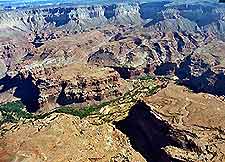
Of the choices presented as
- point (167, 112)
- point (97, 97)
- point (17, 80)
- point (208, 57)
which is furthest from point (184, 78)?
point (167, 112)

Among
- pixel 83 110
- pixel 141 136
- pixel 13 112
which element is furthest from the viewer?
pixel 13 112

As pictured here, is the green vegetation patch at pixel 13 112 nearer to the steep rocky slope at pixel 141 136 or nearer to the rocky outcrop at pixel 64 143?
the steep rocky slope at pixel 141 136

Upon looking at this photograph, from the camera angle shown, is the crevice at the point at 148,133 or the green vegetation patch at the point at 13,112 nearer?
the crevice at the point at 148,133

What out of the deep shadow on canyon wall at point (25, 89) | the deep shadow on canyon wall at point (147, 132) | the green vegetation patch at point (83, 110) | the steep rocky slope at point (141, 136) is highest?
the steep rocky slope at point (141, 136)

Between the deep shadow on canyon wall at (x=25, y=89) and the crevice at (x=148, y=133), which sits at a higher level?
the crevice at (x=148, y=133)

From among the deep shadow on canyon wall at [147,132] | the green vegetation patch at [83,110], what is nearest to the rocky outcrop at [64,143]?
the deep shadow on canyon wall at [147,132]

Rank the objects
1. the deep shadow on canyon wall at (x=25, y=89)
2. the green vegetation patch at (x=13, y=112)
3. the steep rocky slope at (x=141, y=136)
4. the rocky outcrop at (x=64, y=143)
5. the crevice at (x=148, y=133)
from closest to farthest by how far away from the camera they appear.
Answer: the rocky outcrop at (x=64, y=143) → the steep rocky slope at (x=141, y=136) → the crevice at (x=148, y=133) → the green vegetation patch at (x=13, y=112) → the deep shadow on canyon wall at (x=25, y=89)

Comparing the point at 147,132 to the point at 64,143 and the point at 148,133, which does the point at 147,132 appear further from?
the point at 64,143

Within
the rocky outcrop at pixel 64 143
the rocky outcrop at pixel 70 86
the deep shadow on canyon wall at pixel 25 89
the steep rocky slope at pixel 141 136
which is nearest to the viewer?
the rocky outcrop at pixel 64 143

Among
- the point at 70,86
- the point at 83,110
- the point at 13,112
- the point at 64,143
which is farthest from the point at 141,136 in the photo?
the point at 13,112

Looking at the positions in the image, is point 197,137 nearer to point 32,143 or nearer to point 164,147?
point 164,147

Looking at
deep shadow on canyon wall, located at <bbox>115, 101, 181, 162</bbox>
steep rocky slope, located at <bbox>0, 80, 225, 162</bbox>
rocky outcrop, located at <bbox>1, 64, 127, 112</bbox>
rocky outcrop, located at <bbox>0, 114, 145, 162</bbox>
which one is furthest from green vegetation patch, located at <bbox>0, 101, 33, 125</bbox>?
rocky outcrop, located at <bbox>0, 114, 145, 162</bbox>

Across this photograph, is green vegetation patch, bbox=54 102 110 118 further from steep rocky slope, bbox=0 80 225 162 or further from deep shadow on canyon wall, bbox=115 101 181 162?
steep rocky slope, bbox=0 80 225 162
